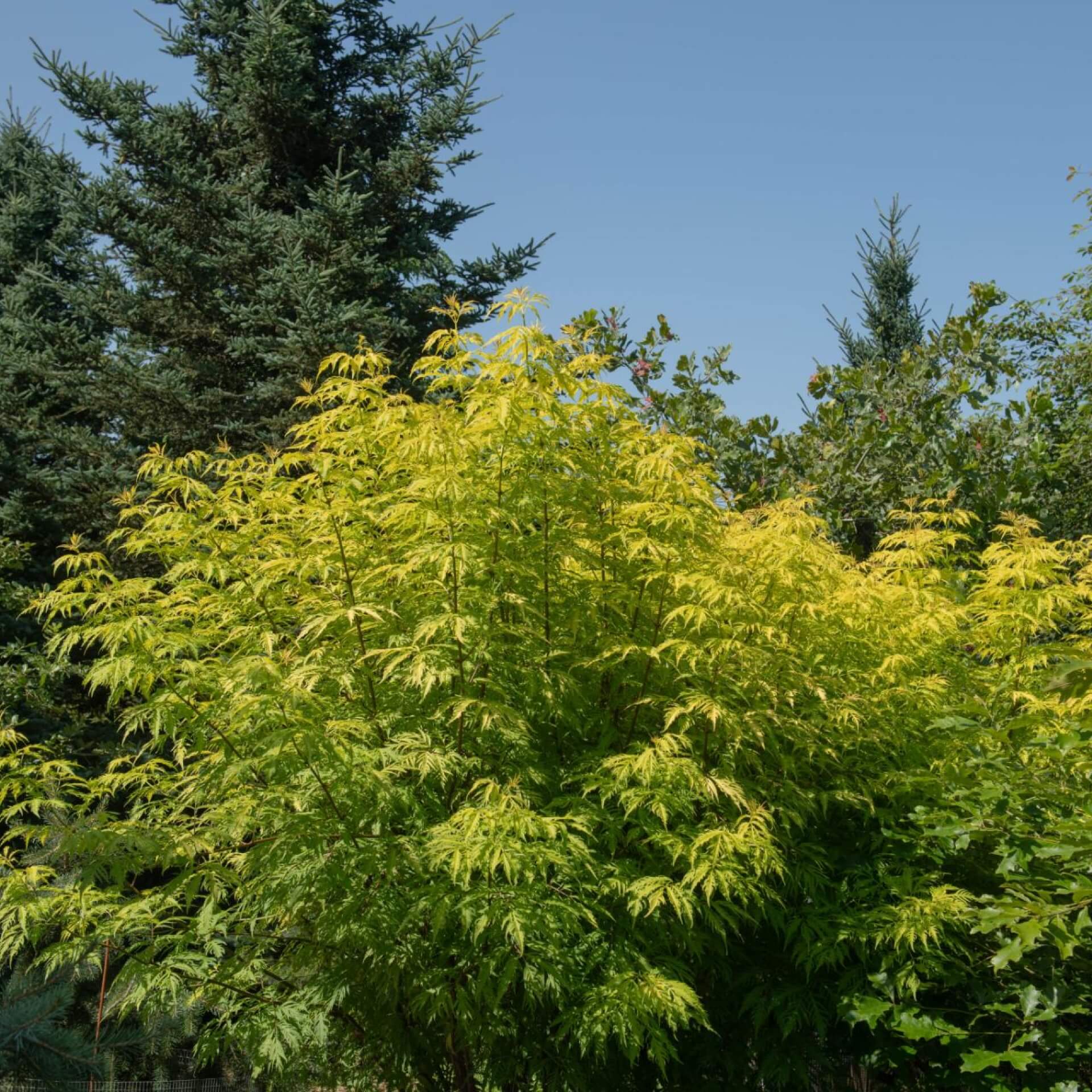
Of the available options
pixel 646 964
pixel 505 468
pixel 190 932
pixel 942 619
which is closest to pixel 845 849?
pixel 942 619

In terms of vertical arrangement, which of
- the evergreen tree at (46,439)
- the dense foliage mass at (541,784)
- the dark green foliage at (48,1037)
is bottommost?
the dark green foliage at (48,1037)

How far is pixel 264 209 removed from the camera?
31.2 ft

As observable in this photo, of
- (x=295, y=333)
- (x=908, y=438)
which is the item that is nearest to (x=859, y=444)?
(x=908, y=438)

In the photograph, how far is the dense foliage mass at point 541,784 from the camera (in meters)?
2.95

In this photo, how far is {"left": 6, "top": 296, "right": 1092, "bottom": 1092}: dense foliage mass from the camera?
295 centimetres

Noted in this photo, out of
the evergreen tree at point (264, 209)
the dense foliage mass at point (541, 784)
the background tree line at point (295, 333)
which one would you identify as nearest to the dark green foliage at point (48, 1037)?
the dense foliage mass at point (541, 784)

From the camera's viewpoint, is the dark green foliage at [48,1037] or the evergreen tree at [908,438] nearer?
the dark green foliage at [48,1037]

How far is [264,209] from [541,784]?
7836 millimetres

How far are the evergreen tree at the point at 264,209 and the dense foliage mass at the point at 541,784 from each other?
5.21 metres

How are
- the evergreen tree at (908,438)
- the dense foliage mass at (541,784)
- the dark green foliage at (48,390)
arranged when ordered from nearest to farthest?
the dense foliage mass at (541,784) < the evergreen tree at (908,438) < the dark green foliage at (48,390)

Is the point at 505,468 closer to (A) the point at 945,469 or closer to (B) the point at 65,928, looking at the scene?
(B) the point at 65,928

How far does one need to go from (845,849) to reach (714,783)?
3.93 feet

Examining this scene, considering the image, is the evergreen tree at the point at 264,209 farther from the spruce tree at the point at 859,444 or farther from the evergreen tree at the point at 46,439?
the spruce tree at the point at 859,444

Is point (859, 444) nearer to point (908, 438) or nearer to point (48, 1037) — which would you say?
point (908, 438)
